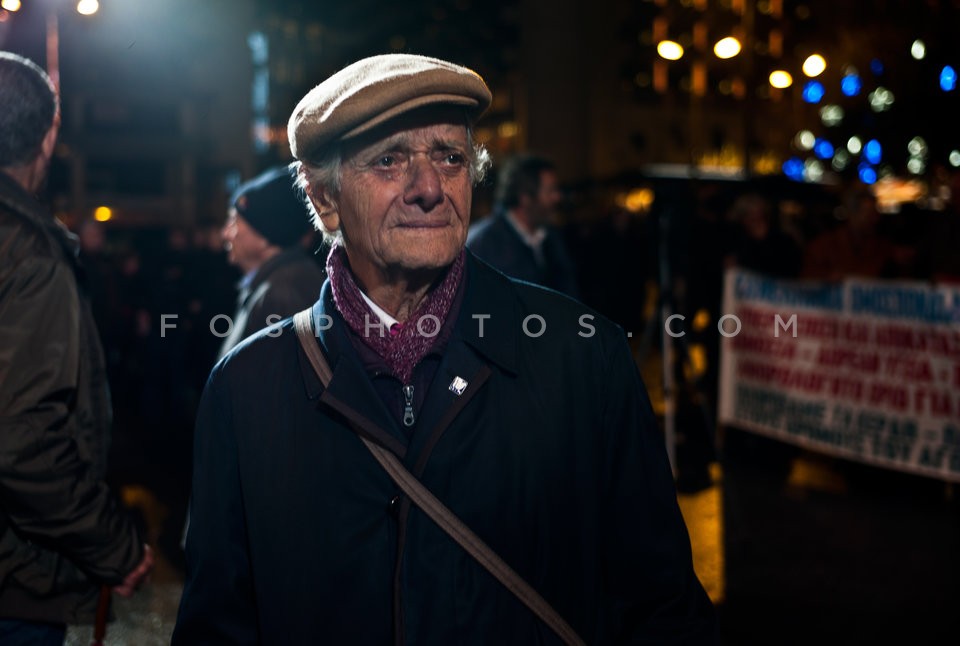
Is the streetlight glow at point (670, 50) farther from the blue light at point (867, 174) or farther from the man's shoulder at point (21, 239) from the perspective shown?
the man's shoulder at point (21, 239)

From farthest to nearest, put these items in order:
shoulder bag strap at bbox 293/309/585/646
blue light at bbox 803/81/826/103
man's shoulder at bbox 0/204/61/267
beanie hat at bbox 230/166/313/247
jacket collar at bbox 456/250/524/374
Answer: blue light at bbox 803/81/826/103
beanie hat at bbox 230/166/313/247
man's shoulder at bbox 0/204/61/267
jacket collar at bbox 456/250/524/374
shoulder bag strap at bbox 293/309/585/646

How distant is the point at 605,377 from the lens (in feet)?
6.89

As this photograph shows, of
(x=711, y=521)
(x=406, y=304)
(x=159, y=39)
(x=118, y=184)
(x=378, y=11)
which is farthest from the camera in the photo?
(x=118, y=184)

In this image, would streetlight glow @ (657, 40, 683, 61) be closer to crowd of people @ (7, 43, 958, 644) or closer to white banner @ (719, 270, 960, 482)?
white banner @ (719, 270, 960, 482)

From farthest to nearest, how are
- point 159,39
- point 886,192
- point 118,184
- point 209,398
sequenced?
point 118,184
point 886,192
point 159,39
point 209,398

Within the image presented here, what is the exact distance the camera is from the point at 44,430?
260 centimetres

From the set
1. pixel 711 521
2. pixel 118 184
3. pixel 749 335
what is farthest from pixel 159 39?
pixel 118 184

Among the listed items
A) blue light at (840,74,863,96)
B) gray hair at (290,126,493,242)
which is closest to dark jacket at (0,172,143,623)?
gray hair at (290,126,493,242)

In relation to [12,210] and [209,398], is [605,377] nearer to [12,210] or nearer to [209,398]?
[209,398]

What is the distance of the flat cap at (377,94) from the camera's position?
6.72ft

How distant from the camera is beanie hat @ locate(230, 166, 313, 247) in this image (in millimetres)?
4730

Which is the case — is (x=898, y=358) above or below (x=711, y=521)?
above

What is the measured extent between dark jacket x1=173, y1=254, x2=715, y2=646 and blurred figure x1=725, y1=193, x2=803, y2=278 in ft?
22.9

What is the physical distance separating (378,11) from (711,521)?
9.31 m
